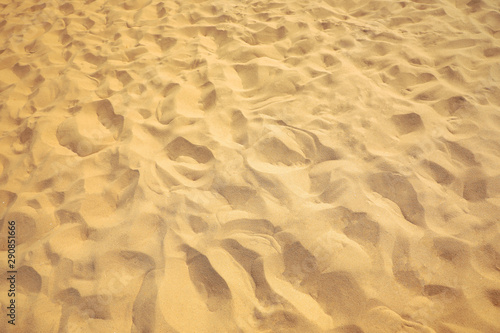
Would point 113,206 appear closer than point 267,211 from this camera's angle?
No

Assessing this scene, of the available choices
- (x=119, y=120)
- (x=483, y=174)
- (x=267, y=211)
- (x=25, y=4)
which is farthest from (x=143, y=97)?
(x=25, y=4)

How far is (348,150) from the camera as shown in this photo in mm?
1790

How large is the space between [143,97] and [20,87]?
4.08 ft

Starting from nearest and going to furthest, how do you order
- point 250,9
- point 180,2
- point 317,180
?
1. point 317,180
2. point 250,9
3. point 180,2

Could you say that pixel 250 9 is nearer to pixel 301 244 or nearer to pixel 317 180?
pixel 317 180

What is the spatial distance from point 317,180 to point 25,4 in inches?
177

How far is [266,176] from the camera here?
171 cm

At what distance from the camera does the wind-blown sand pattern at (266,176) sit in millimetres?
1342

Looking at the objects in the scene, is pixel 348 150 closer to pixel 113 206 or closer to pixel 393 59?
pixel 393 59

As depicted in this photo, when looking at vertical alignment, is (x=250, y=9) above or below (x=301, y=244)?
above

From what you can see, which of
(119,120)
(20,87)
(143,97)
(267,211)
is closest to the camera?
(267,211)

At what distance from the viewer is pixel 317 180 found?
66.7 inches

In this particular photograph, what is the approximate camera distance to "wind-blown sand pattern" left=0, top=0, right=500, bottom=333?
4.40 feet

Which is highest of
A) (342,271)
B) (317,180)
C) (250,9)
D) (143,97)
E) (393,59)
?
(250,9)
